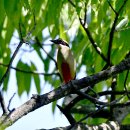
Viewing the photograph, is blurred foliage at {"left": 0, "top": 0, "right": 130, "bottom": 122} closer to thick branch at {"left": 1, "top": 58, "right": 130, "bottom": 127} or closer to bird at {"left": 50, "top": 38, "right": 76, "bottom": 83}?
bird at {"left": 50, "top": 38, "right": 76, "bottom": 83}

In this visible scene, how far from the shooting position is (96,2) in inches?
113

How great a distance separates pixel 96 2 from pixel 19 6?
19.0 inches

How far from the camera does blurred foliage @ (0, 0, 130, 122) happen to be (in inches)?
119

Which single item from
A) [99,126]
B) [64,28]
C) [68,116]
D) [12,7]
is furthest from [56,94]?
[64,28]

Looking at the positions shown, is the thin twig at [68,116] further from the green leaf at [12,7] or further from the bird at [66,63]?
the bird at [66,63]

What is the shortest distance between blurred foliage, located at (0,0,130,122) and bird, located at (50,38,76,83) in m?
0.06

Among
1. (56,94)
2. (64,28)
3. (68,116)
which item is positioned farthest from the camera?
(64,28)

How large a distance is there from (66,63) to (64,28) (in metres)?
0.28

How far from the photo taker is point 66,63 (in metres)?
4.02

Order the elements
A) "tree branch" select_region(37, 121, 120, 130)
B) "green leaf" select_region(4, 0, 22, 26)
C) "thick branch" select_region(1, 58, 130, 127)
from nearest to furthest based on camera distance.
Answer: "thick branch" select_region(1, 58, 130, 127) < "tree branch" select_region(37, 121, 120, 130) < "green leaf" select_region(4, 0, 22, 26)

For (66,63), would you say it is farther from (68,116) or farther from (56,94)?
(56,94)

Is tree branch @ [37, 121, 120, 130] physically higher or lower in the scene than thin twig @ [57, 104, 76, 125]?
lower

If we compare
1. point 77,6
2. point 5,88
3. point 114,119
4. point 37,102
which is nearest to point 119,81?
point 114,119

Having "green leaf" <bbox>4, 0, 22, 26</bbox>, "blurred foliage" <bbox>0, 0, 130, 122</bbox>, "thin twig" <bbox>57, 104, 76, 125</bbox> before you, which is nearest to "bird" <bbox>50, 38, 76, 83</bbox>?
"blurred foliage" <bbox>0, 0, 130, 122</bbox>
